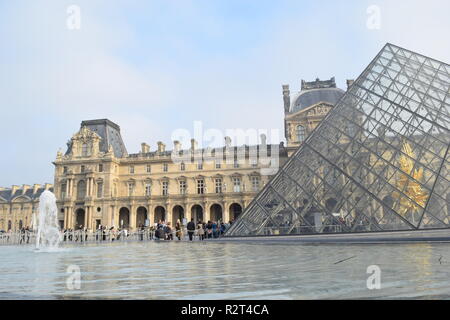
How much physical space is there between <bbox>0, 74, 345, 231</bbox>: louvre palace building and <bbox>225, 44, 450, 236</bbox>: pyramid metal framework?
993 inches

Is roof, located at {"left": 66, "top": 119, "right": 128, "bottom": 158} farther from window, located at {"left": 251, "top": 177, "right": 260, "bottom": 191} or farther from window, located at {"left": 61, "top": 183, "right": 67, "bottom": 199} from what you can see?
window, located at {"left": 251, "top": 177, "right": 260, "bottom": 191}

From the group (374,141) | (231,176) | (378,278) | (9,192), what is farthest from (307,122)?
(9,192)

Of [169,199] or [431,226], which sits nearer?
[431,226]

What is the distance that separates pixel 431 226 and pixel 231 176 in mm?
31797

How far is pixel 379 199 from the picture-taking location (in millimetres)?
9461

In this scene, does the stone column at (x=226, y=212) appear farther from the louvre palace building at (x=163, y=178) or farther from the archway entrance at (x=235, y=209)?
the archway entrance at (x=235, y=209)

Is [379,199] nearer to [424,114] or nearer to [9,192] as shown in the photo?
[424,114]

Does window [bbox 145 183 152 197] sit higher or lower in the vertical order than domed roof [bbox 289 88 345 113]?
lower

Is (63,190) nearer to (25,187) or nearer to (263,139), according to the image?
(25,187)

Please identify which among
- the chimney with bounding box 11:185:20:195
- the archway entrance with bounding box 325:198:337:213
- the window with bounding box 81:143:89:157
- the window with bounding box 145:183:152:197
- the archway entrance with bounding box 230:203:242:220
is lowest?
the archway entrance with bounding box 230:203:242:220

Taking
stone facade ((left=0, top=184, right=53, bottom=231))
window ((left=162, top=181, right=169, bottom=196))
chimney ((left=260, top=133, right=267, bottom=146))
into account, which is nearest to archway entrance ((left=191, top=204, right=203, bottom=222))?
window ((left=162, top=181, right=169, bottom=196))

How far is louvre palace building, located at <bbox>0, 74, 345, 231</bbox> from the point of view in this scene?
39.5 m

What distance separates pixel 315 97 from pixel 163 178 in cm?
2002
